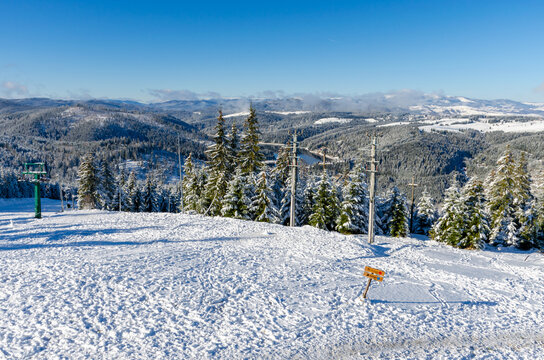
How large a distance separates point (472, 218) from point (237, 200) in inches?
998

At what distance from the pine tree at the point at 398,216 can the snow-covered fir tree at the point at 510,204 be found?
9.13 meters

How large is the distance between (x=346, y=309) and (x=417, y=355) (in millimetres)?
2882

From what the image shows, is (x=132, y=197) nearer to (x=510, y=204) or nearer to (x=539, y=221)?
(x=510, y=204)

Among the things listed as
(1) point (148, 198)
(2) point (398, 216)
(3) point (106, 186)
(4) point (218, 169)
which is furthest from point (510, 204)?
(3) point (106, 186)

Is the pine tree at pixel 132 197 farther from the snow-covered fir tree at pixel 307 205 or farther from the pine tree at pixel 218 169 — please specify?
the snow-covered fir tree at pixel 307 205

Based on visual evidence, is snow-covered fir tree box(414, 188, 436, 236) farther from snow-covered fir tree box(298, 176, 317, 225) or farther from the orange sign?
the orange sign

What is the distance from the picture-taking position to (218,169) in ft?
121

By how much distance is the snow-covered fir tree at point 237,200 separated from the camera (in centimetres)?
3409

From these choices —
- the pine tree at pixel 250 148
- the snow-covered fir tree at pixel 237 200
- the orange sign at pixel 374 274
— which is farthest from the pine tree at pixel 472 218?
the orange sign at pixel 374 274

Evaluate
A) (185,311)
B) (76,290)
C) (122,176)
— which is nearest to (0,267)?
Answer: (76,290)

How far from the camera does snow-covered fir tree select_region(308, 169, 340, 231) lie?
34.9m

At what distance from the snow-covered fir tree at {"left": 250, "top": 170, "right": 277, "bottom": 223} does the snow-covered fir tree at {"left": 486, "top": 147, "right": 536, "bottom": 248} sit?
2535cm

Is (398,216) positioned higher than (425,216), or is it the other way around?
(398,216)

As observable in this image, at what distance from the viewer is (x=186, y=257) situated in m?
16.9
